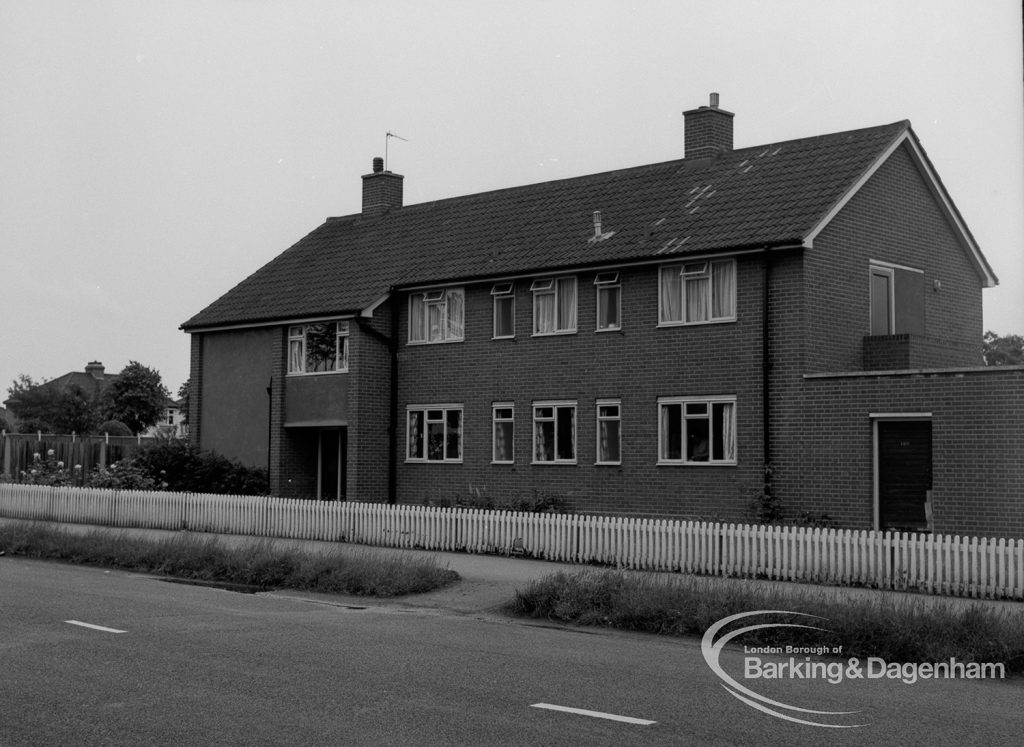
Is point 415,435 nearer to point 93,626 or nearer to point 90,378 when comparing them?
point 93,626

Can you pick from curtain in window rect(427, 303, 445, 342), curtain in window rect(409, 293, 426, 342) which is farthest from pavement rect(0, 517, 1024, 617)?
curtain in window rect(409, 293, 426, 342)

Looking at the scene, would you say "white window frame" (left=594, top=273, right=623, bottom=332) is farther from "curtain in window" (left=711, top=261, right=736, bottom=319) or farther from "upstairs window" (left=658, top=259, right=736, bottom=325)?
"curtain in window" (left=711, top=261, right=736, bottom=319)

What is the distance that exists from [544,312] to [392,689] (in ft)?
60.8

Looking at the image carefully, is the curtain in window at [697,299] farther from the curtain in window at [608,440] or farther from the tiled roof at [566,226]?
the curtain in window at [608,440]

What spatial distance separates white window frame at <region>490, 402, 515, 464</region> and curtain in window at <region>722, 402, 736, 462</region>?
5.42 meters

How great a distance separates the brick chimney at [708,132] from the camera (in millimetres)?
29297

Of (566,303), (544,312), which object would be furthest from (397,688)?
(544,312)

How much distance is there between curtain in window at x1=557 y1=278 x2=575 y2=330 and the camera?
1073 inches

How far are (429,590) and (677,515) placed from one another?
→ 28.7ft

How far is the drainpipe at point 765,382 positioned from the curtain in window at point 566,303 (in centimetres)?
469

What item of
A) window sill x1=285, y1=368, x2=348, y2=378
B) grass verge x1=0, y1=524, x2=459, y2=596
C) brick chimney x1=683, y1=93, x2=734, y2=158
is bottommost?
grass verge x1=0, y1=524, x2=459, y2=596

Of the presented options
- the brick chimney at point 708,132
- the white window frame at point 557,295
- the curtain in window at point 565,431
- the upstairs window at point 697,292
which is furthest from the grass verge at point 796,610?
the brick chimney at point 708,132

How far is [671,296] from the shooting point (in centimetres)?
2548

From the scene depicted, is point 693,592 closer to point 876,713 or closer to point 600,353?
point 876,713
